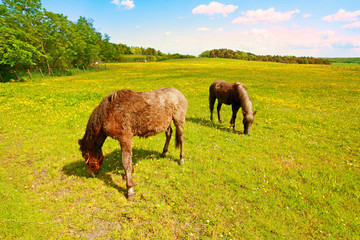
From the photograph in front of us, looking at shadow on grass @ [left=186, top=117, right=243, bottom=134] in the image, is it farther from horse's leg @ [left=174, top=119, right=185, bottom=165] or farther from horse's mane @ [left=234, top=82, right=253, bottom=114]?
horse's leg @ [left=174, top=119, right=185, bottom=165]

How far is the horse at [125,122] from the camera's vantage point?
5117 mm

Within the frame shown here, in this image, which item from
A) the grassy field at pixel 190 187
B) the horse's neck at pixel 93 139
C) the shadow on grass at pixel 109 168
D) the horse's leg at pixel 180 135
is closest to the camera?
the grassy field at pixel 190 187

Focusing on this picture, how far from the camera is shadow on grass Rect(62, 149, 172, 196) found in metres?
6.00

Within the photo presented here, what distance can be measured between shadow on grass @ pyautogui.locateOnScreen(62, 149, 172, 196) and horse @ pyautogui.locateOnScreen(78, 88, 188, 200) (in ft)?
1.44

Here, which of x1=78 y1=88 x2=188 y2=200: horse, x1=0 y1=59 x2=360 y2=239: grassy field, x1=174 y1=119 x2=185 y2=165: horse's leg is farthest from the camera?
x1=174 y1=119 x2=185 y2=165: horse's leg

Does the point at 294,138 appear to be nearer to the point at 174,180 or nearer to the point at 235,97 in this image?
the point at 235,97

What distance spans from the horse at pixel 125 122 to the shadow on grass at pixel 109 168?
1.44 feet

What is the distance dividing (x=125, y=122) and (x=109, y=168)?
9.13 feet

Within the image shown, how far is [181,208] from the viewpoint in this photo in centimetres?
493

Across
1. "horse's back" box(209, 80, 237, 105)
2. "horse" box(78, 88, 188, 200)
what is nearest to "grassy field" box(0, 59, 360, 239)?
"horse" box(78, 88, 188, 200)

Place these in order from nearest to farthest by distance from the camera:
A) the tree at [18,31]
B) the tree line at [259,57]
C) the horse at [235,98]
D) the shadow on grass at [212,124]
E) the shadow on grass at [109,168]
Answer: the shadow on grass at [109,168] < the horse at [235,98] < the shadow on grass at [212,124] < the tree at [18,31] < the tree line at [259,57]

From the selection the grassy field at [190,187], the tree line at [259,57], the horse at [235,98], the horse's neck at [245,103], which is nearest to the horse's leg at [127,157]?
the grassy field at [190,187]

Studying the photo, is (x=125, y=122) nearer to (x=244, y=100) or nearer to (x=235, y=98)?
(x=244, y=100)

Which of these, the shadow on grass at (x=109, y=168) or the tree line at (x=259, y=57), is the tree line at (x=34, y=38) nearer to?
the shadow on grass at (x=109, y=168)
